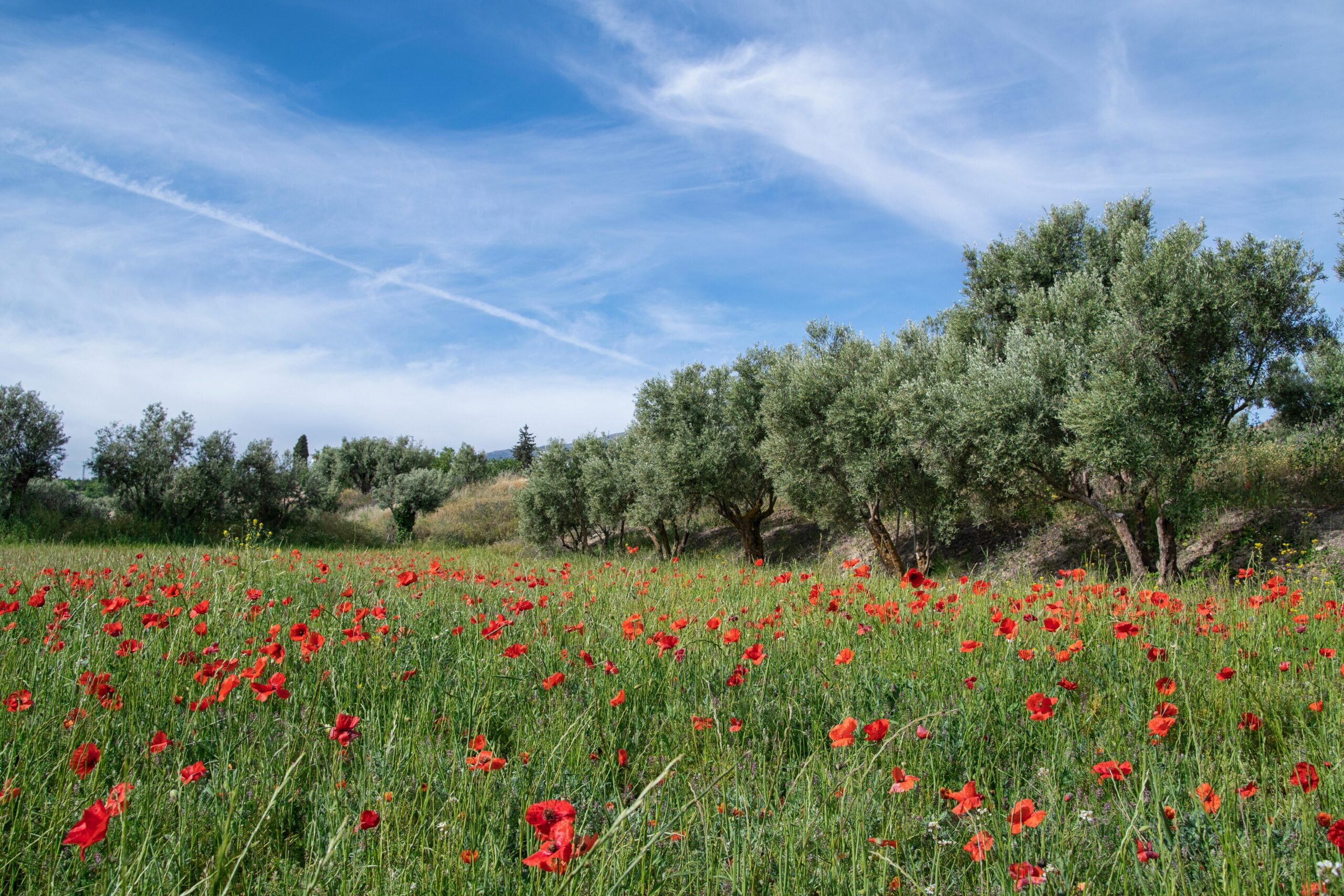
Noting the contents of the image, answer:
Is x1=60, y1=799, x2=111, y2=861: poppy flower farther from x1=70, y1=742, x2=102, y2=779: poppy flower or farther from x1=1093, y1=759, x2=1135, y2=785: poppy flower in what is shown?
x1=1093, y1=759, x2=1135, y2=785: poppy flower

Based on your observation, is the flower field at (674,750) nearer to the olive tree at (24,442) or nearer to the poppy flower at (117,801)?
the poppy flower at (117,801)

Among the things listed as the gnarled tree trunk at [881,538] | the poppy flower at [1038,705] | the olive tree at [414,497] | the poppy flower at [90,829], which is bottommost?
the gnarled tree trunk at [881,538]

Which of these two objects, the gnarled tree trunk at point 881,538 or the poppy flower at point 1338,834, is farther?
the gnarled tree trunk at point 881,538

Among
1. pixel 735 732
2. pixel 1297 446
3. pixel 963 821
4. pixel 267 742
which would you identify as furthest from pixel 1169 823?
pixel 1297 446

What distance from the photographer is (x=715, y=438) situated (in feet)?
79.7

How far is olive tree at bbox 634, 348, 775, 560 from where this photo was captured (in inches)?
939

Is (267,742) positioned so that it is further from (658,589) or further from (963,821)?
(658,589)

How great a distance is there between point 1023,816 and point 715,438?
22.6 meters

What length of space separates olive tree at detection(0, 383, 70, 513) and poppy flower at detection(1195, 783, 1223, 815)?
1497 inches

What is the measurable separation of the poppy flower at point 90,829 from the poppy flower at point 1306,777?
3014 millimetres

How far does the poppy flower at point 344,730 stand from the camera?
85.2 inches

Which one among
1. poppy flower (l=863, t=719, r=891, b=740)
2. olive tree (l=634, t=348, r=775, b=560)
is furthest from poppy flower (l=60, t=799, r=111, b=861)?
olive tree (l=634, t=348, r=775, b=560)

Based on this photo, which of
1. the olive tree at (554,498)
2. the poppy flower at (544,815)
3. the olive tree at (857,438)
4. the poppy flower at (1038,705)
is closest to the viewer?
the poppy flower at (544,815)

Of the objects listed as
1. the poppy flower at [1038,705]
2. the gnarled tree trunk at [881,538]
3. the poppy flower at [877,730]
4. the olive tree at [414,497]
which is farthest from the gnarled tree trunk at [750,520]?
the poppy flower at [877,730]
